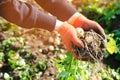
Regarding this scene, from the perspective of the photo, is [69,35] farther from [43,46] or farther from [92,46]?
[43,46]

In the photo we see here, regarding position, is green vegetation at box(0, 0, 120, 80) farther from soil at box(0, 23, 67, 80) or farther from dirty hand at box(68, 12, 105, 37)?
dirty hand at box(68, 12, 105, 37)

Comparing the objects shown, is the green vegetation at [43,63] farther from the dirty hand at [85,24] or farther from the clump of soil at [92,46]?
the dirty hand at [85,24]

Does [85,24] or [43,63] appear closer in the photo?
[85,24]

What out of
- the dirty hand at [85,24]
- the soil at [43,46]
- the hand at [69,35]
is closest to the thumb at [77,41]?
the hand at [69,35]

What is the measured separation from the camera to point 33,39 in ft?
10.8

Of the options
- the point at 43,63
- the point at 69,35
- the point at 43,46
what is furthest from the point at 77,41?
the point at 43,46

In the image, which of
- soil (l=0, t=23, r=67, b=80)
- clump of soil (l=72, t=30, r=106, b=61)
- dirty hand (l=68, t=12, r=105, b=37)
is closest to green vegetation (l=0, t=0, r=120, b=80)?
soil (l=0, t=23, r=67, b=80)

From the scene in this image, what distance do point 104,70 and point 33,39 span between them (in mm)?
690

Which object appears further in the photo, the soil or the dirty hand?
the soil

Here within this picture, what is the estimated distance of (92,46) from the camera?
90.9 inches

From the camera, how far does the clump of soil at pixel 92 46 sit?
226cm

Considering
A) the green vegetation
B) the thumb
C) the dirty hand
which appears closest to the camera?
the thumb

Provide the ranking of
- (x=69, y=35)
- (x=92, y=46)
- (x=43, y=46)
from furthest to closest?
(x=43, y=46)
(x=92, y=46)
(x=69, y=35)

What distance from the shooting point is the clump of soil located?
2264 mm
